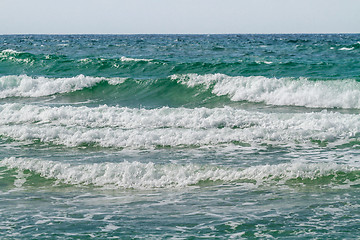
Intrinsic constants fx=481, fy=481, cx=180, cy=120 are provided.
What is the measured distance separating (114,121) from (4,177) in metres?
5.62

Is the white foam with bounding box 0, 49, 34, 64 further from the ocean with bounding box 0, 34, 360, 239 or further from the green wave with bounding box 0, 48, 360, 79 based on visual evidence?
the ocean with bounding box 0, 34, 360, 239

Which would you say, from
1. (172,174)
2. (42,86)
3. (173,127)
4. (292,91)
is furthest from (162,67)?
(172,174)

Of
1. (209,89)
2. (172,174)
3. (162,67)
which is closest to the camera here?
(172,174)

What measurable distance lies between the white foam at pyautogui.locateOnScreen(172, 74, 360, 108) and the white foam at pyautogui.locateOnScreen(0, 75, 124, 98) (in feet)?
20.5

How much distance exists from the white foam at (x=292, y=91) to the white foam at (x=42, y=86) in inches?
246

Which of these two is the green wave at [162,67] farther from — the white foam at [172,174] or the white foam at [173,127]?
the white foam at [172,174]

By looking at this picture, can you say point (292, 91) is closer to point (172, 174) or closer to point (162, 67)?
point (162, 67)

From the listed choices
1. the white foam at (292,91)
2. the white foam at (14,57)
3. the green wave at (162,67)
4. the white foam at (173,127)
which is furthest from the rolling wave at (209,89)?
the white foam at (14,57)

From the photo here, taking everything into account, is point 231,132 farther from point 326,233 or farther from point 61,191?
point 326,233

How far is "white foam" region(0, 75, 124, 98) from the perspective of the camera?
23.9 metres

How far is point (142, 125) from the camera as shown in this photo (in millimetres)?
14594

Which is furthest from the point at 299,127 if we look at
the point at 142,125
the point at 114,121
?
the point at 114,121

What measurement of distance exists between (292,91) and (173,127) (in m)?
6.84

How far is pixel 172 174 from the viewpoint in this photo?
365 inches
